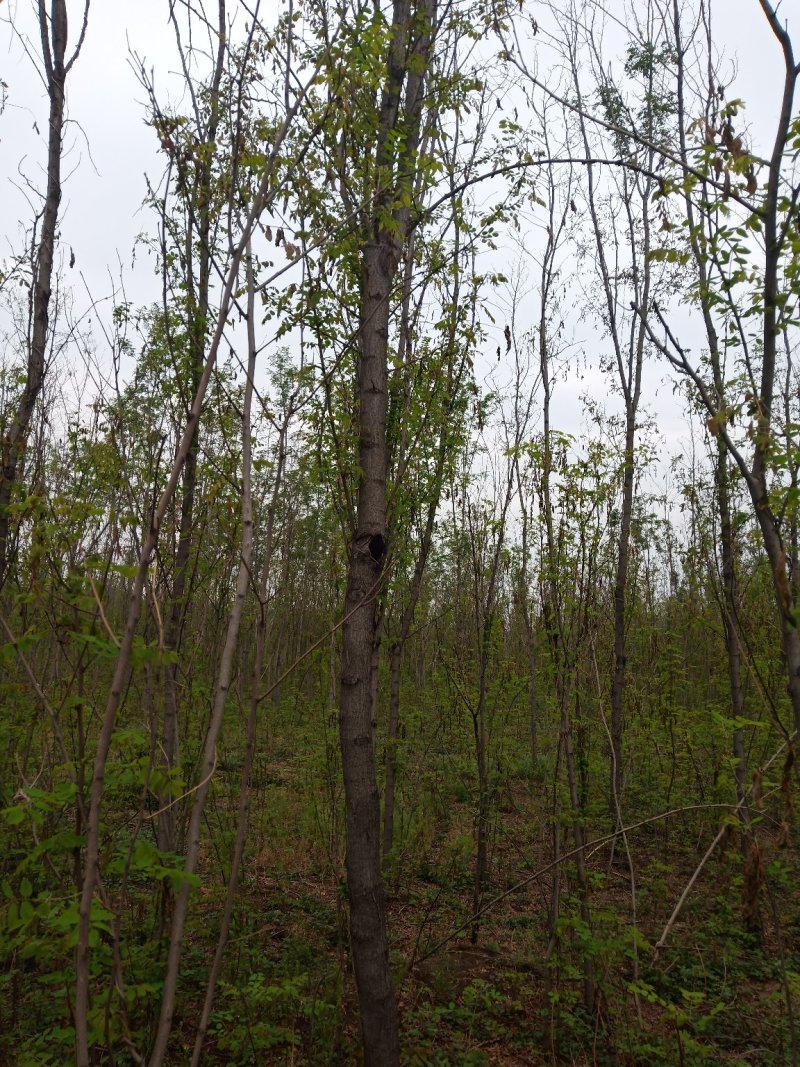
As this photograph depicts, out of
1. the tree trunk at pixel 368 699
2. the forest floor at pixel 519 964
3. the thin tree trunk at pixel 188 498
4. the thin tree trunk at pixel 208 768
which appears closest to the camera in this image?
the thin tree trunk at pixel 208 768

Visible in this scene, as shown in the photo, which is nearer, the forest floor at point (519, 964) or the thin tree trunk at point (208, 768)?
the thin tree trunk at point (208, 768)

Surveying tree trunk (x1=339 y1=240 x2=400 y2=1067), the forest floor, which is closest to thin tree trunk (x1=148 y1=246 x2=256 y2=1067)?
tree trunk (x1=339 y1=240 x2=400 y2=1067)

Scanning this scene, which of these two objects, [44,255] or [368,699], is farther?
[44,255]

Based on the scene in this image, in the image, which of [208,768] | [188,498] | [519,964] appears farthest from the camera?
[519,964]

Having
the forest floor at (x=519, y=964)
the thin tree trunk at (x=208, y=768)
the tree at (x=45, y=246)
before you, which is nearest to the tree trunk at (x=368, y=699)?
the forest floor at (x=519, y=964)

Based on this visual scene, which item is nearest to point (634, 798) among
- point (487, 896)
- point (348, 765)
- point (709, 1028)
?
point (487, 896)

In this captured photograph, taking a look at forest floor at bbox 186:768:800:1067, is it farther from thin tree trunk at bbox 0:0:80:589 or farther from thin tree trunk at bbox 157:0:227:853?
thin tree trunk at bbox 0:0:80:589

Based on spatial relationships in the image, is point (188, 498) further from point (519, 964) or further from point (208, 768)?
point (519, 964)

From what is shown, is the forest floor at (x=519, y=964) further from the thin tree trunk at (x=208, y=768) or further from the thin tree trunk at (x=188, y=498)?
the thin tree trunk at (x=208, y=768)

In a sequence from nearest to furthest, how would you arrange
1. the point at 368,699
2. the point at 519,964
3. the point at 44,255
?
the point at 368,699 < the point at 44,255 < the point at 519,964

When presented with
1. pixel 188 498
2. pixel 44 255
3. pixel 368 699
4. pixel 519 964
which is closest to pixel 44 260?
pixel 44 255

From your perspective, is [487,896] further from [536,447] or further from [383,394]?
[383,394]

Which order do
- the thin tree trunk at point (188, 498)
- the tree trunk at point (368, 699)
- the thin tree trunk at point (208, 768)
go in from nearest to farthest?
the thin tree trunk at point (208, 768), the tree trunk at point (368, 699), the thin tree trunk at point (188, 498)

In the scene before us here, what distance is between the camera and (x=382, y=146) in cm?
287
